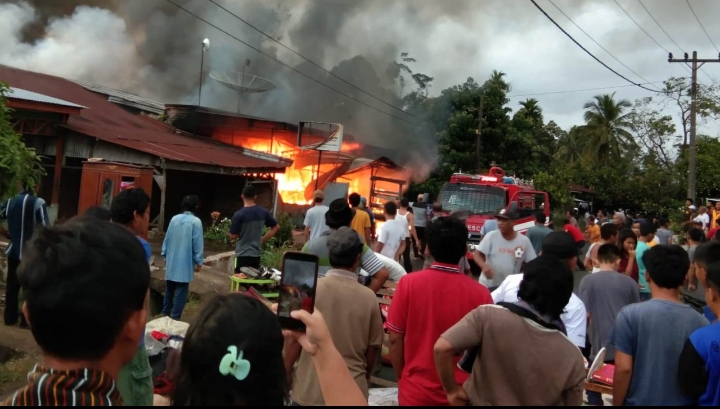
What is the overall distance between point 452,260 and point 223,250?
10891mm

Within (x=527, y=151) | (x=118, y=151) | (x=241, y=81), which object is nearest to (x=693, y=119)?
(x=527, y=151)

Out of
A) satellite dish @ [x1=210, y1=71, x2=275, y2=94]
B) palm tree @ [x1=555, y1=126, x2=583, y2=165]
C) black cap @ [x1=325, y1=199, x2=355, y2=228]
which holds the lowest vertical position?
black cap @ [x1=325, y1=199, x2=355, y2=228]

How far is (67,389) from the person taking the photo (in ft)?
4.20

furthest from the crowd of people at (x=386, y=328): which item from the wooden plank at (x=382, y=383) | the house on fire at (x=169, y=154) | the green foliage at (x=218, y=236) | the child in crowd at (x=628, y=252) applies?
the house on fire at (x=169, y=154)

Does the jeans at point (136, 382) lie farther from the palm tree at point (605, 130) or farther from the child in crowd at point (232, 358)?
the palm tree at point (605, 130)

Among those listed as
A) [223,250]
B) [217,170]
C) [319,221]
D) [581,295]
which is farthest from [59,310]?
[217,170]

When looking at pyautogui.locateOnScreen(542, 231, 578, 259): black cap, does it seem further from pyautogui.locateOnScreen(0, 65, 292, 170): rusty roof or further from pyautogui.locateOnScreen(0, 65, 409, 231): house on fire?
pyautogui.locateOnScreen(0, 65, 292, 170): rusty roof

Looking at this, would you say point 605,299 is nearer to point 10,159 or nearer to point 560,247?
point 560,247

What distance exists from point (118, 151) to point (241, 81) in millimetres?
10980

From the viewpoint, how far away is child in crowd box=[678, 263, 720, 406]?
2742 mm

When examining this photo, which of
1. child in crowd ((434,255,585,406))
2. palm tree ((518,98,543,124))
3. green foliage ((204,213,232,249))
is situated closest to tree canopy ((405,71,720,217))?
palm tree ((518,98,543,124))

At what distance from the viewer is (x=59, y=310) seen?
4.27 feet

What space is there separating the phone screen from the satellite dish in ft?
72.6

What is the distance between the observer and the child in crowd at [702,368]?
9.00ft
